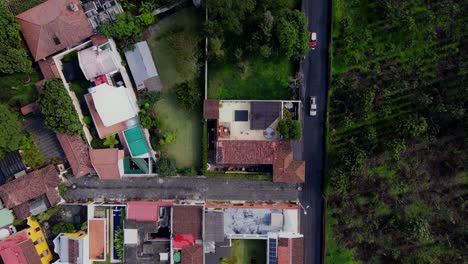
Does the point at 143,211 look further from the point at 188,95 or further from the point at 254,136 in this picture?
the point at 254,136

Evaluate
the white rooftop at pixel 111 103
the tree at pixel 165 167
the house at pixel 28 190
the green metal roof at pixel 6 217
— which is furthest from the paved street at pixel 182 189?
the white rooftop at pixel 111 103

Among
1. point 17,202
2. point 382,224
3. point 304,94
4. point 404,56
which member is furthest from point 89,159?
point 404,56

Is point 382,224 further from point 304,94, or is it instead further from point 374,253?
point 304,94

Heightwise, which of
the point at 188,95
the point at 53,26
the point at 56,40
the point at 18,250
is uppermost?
the point at 53,26

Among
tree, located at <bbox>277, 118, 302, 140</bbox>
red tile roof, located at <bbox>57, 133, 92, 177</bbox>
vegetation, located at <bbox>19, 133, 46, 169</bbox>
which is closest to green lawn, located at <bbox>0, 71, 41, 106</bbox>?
vegetation, located at <bbox>19, 133, 46, 169</bbox>

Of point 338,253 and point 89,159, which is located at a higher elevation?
point 89,159

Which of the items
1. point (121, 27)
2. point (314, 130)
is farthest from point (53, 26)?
point (314, 130)

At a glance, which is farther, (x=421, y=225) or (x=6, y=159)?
(x=6, y=159)
